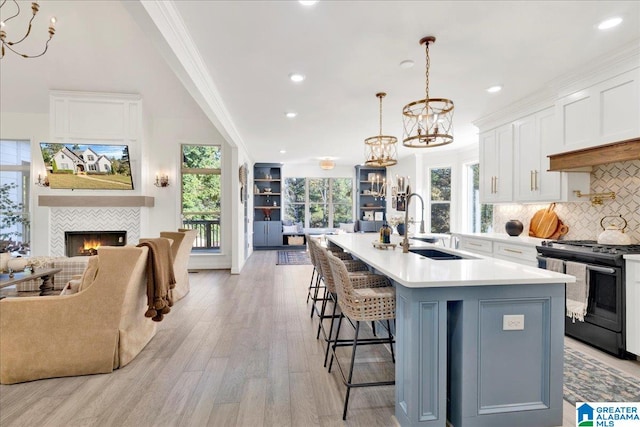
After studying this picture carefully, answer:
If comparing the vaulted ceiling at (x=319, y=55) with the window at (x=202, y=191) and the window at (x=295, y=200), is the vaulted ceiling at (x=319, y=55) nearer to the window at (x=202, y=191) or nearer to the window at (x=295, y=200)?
the window at (x=202, y=191)

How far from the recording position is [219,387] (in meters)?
2.33

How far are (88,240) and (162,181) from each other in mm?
1612

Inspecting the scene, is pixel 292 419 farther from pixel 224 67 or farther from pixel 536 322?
pixel 224 67

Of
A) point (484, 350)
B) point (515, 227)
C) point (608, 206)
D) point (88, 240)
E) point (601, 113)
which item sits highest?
point (601, 113)

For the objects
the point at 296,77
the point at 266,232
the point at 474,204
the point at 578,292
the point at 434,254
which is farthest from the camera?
the point at 266,232

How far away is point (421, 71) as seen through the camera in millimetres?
3279

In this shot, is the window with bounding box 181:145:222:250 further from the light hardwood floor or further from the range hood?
the range hood

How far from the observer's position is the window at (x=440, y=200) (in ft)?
25.5

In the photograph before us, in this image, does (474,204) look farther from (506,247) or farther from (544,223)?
(506,247)

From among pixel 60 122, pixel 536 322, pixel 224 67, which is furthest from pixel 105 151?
pixel 536 322

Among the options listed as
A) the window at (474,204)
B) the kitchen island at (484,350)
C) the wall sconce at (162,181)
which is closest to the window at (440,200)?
the window at (474,204)

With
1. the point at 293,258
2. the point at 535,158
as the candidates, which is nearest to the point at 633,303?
the point at 535,158

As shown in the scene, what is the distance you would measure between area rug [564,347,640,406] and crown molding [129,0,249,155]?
12.3 feet

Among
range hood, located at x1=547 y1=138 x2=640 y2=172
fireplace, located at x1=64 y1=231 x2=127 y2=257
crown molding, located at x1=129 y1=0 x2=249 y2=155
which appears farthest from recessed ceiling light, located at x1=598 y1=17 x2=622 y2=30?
fireplace, located at x1=64 y1=231 x2=127 y2=257
